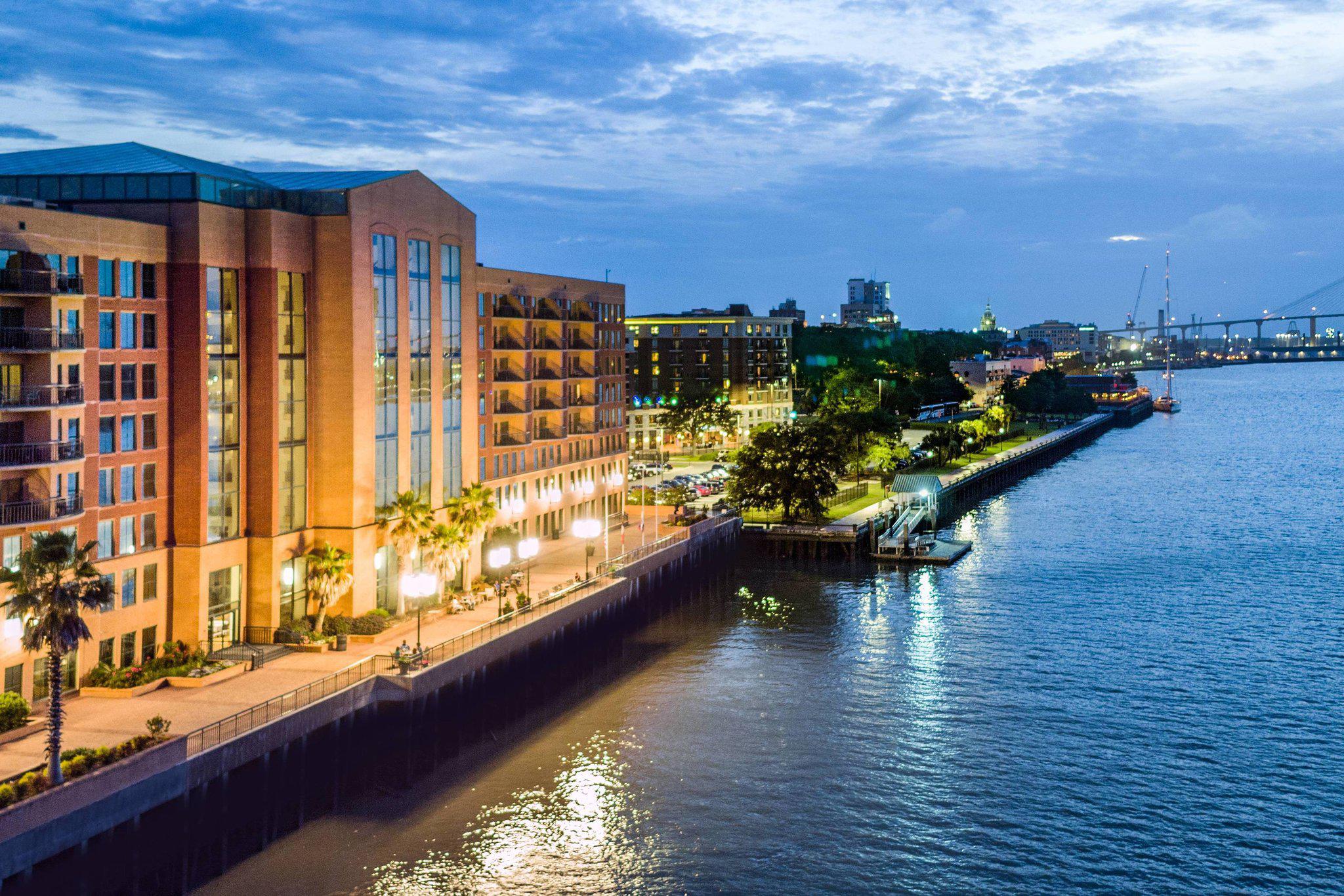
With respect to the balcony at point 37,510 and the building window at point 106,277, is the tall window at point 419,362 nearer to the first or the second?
the building window at point 106,277

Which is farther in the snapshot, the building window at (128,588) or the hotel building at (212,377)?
the building window at (128,588)

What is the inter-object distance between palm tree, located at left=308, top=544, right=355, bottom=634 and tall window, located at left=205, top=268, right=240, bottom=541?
4267 millimetres

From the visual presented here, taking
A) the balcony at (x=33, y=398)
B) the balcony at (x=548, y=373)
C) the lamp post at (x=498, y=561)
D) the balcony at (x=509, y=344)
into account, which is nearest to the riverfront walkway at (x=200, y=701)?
the lamp post at (x=498, y=561)

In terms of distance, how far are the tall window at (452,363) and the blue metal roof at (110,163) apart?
13001 millimetres

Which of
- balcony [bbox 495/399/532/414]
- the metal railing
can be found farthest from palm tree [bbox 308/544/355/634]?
balcony [bbox 495/399/532/414]

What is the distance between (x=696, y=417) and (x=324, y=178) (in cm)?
11328

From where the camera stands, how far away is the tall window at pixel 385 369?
66.3 meters

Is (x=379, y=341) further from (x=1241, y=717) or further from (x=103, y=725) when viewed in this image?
(x=1241, y=717)

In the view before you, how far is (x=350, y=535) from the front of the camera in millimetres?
63562

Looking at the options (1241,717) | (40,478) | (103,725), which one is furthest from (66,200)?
(1241,717)

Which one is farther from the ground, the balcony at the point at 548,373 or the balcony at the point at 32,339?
the balcony at the point at 32,339

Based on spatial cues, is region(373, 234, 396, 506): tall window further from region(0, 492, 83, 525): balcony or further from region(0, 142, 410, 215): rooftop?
region(0, 492, 83, 525): balcony

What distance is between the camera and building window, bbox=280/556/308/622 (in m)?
61.2

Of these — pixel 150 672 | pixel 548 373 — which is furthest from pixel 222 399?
pixel 548 373
